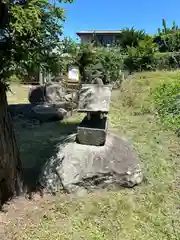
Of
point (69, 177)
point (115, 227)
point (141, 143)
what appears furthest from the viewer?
point (141, 143)

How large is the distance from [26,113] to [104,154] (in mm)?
4215

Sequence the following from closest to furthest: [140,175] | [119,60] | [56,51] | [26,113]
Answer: [56,51]
[140,175]
[26,113]
[119,60]

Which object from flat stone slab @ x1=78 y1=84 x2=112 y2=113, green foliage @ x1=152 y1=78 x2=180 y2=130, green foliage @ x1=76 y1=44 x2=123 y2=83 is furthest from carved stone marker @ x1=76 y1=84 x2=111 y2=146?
green foliage @ x1=76 y1=44 x2=123 y2=83

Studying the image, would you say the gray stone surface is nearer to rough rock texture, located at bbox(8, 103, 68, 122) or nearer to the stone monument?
rough rock texture, located at bbox(8, 103, 68, 122)

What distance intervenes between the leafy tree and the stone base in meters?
0.92

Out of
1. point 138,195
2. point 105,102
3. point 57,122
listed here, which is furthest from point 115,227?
point 57,122

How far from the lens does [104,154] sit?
13.5 ft

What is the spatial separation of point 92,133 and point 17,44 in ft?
5.30

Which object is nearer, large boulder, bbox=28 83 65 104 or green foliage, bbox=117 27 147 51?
large boulder, bbox=28 83 65 104

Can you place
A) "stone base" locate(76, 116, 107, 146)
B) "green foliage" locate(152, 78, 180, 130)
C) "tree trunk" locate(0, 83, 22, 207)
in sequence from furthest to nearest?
1. "green foliage" locate(152, 78, 180, 130)
2. "stone base" locate(76, 116, 107, 146)
3. "tree trunk" locate(0, 83, 22, 207)

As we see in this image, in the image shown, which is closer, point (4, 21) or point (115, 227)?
point (4, 21)

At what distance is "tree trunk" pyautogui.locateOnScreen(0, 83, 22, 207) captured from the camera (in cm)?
345

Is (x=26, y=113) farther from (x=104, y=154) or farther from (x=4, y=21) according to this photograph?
(x=4, y=21)

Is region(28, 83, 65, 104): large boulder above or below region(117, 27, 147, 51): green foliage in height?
below
